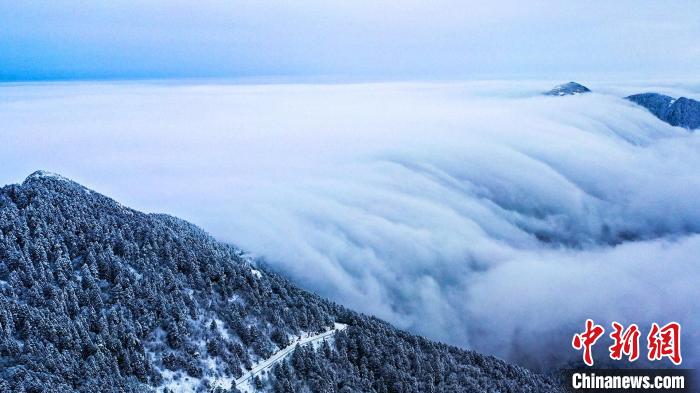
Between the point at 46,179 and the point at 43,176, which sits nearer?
the point at 46,179

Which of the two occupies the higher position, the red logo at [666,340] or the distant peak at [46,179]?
the distant peak at [46,179]

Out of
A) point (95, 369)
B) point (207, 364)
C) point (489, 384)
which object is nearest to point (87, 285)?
point (95, 369)

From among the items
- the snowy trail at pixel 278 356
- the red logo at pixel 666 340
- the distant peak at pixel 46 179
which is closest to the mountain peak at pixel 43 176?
the distant peak at pixel 46 179

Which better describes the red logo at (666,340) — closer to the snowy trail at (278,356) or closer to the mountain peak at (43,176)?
the snowy trail at (278,356)

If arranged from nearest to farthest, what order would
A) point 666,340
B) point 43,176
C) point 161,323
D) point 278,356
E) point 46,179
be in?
point 161,323
point 278,356
point 46,179
point 43,176
point 666,340

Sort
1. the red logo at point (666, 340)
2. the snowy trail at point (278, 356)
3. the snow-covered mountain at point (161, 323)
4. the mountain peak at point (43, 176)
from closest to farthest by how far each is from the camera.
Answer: the snow-covered mountain at point (161, 323)
the snowy trail at point (278, 356)
the mountain peak at point (43, 176)
the red logo at point (666, 340)

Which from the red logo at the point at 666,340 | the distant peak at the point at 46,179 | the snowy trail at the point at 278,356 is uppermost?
the distant peak at the point at 46,179

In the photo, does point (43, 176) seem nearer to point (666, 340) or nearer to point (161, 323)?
point (161, 323)

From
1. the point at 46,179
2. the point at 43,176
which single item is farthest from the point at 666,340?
the point at 43,176
